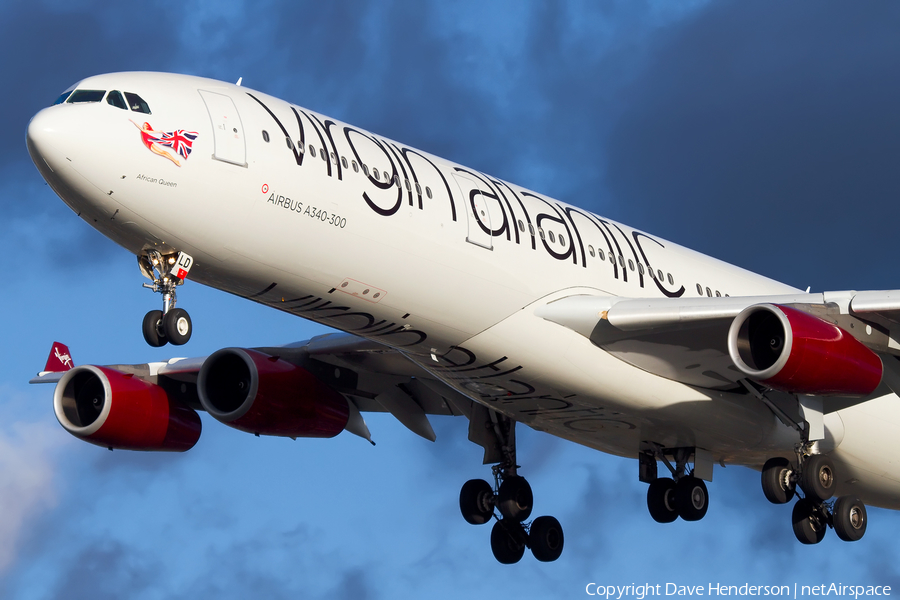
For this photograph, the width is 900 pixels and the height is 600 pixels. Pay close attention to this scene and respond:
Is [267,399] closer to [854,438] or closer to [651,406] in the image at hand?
[651,406]

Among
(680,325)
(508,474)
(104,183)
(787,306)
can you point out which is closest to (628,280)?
(680,325)

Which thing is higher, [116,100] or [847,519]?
[116,100]

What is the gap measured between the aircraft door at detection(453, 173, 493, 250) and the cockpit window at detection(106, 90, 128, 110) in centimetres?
570

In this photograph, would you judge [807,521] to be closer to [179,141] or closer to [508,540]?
[508,540]

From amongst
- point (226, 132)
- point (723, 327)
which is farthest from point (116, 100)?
point (723, 327)

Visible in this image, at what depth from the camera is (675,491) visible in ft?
79.8

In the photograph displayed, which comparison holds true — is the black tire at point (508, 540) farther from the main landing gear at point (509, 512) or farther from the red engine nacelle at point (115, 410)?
the red engine nacelle at point (115, 410)

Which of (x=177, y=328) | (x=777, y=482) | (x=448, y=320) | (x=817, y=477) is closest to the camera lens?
(x=177, y=328)

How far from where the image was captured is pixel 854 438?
23.8 meters

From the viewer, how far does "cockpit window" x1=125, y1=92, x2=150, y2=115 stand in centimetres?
1665

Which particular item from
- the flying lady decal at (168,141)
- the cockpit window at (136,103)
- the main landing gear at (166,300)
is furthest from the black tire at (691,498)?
the cockpit window at (136,103)

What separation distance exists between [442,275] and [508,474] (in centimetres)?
766

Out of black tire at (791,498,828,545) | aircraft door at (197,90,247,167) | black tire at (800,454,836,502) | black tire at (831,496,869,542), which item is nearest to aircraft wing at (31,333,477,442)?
aircraft door at (197,90,247,167)

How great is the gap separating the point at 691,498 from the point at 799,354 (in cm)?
647
